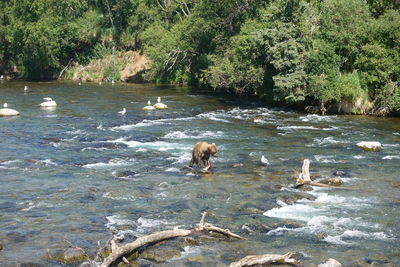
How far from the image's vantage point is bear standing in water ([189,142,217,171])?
23203 mm

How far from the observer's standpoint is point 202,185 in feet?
70.1

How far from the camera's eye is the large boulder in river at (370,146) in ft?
91.6

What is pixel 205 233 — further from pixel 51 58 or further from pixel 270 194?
pixel 51 58

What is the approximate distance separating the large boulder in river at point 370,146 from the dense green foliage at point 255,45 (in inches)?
371

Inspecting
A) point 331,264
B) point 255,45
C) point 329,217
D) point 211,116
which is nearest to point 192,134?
point 211,116

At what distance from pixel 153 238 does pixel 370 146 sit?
16225mm

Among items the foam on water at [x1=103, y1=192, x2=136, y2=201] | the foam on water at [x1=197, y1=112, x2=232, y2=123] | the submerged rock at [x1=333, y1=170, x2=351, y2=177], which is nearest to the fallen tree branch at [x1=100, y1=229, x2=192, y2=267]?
the foam on water at [x1=103, y1=192, x2=136, y2=201]

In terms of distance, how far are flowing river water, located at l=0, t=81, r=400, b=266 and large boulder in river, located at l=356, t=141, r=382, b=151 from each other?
0.33m

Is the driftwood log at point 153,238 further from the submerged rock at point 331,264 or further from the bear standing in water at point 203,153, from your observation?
the bear standing in water at point 203,153

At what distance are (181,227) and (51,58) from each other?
2323 inches

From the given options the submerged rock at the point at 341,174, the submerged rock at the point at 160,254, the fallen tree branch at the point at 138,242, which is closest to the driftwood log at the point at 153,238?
the fallen tree branch at the point at 138,242

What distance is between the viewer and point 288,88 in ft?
130

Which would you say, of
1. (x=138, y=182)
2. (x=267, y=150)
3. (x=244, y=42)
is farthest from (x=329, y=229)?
(x=244, y=42)

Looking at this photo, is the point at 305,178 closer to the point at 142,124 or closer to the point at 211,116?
the point at 142,124
